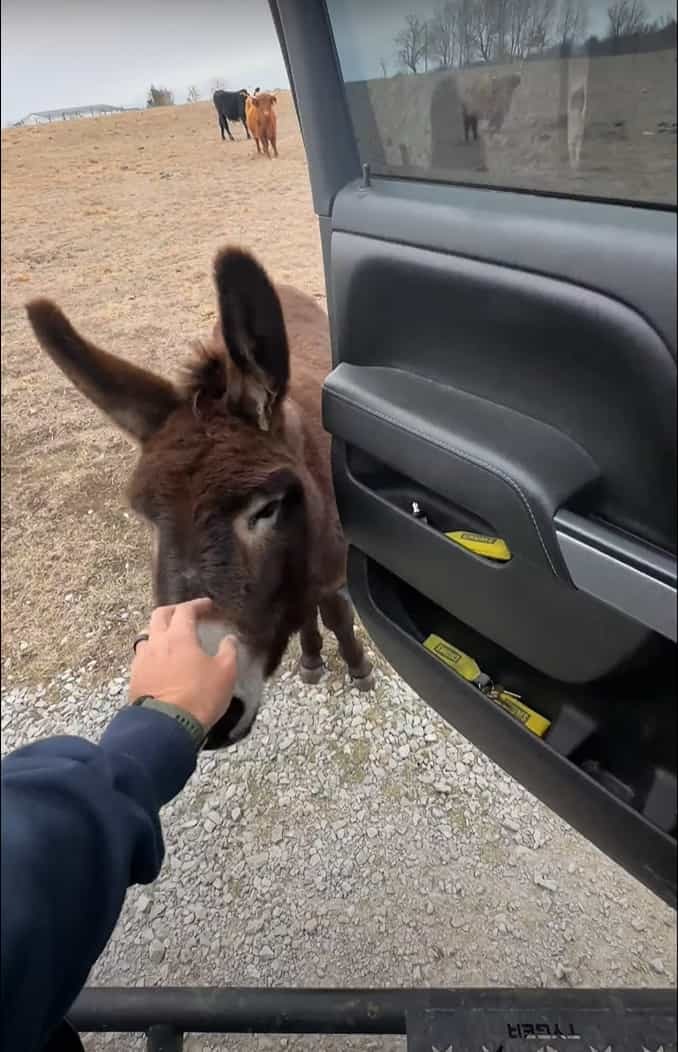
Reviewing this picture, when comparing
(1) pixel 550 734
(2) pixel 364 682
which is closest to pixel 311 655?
(2) pixel 364 682

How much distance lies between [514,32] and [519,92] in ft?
0.28

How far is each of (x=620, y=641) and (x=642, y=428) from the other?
1.11 ft

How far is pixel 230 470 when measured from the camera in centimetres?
158

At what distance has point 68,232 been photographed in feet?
13.6

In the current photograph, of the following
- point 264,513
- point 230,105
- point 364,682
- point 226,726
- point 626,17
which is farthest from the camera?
point 364,682

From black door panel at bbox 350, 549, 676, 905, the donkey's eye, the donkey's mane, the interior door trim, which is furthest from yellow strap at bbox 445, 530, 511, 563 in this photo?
the donkey's mane

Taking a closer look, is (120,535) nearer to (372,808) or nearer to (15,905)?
(372,808)

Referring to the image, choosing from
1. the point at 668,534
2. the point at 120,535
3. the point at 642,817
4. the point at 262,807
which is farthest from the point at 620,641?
the point at 120,535

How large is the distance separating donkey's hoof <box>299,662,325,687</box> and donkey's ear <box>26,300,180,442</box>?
4.41 feet

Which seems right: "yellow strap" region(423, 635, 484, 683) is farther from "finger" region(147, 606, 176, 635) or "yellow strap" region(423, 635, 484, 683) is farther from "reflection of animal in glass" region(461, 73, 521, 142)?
"reflection of animal in glass" region(461, 73, 521, 142)

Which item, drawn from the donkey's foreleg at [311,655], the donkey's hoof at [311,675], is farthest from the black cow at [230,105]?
the donkey's hoof at [311,675]

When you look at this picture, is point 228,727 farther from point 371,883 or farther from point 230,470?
point 371,883

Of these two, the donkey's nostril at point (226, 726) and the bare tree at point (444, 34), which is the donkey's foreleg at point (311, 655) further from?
the bare tree at point (444, 34)

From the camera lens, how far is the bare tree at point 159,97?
6.68ft
